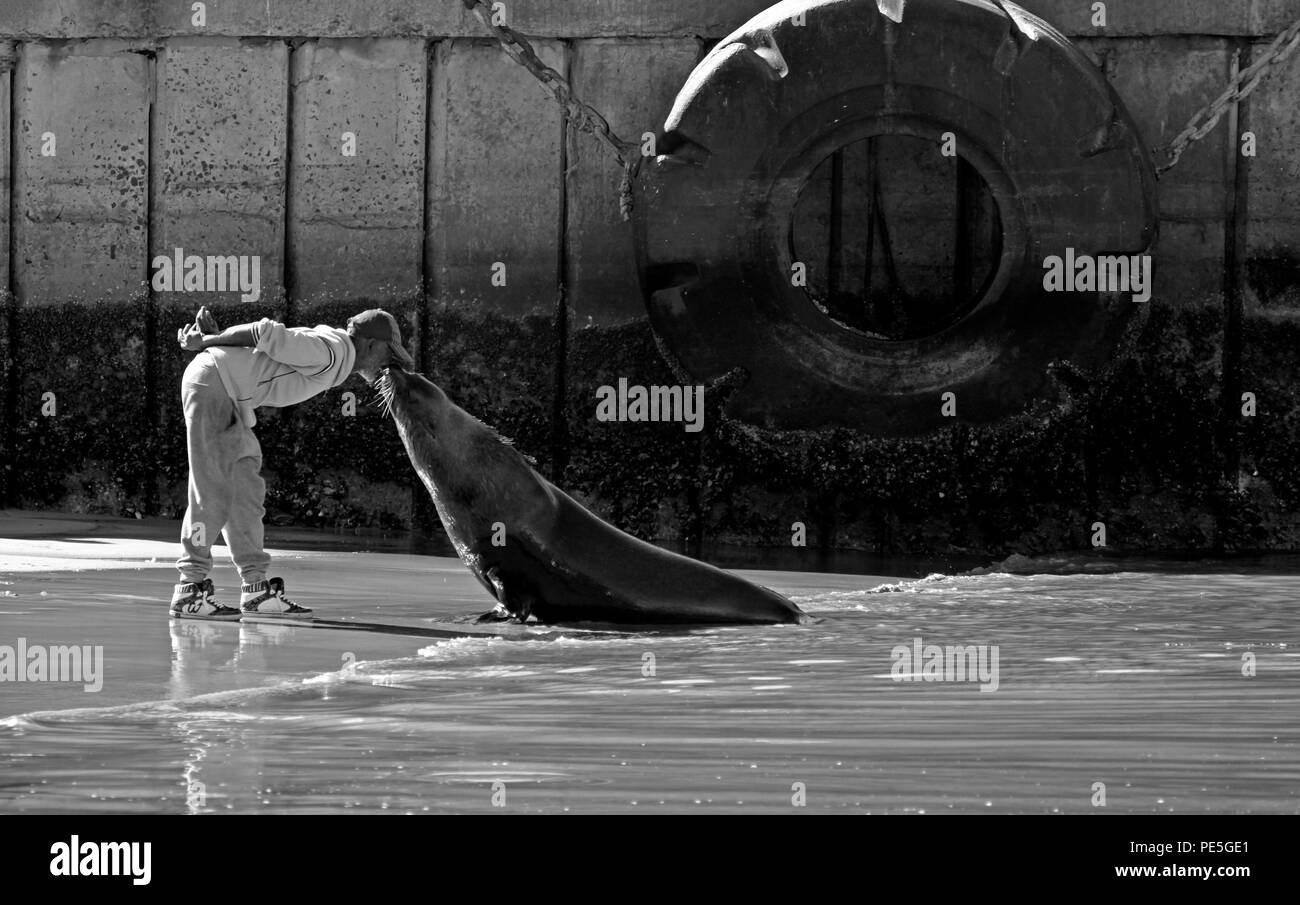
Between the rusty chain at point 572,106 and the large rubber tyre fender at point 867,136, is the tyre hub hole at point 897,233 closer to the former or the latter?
the large rubber tyre fender at point 867,136

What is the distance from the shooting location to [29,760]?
4.14 meters

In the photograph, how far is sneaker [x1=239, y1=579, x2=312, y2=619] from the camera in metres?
6.66

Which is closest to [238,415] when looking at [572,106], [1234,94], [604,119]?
[572,106]

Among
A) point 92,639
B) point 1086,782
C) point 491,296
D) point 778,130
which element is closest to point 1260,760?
point 1086,782

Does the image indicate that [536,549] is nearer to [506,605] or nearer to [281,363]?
[506,605]

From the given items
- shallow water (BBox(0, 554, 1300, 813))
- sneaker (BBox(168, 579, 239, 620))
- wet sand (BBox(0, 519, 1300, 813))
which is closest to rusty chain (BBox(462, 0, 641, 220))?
wet sand (BBox(0, 519, 1300, 813))

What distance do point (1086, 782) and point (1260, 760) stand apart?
0.51 m

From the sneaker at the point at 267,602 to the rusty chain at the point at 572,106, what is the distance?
155 inches

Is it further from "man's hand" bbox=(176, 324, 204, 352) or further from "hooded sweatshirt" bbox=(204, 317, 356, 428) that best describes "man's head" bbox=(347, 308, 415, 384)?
"man's hand" bbox=(176, 324, 204, 352)

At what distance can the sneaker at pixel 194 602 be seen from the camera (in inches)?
257

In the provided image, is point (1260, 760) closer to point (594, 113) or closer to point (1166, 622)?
point (1166, 622)

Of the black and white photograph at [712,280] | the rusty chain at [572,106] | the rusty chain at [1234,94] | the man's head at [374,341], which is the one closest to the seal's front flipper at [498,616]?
the black and white photograph at [712,280]

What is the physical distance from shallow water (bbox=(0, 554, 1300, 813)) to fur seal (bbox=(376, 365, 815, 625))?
0.22m

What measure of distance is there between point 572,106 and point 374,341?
374 cm
